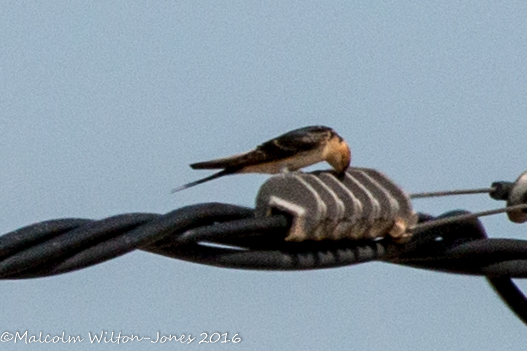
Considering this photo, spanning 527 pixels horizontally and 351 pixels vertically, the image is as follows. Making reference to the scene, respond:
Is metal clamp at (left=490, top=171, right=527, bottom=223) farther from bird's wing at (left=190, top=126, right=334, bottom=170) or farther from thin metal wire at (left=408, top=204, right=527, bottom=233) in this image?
bird's wing at (left=190, top=126, right=334, bottom=170)

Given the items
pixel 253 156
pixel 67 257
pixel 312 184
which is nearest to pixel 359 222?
pixel 312 184

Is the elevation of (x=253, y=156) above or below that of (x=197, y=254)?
above

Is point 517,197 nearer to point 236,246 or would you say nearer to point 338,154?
point 338,154

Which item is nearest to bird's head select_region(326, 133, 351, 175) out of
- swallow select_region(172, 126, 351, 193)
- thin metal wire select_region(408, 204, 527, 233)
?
swallow select_region(172, 126, 351, 193)

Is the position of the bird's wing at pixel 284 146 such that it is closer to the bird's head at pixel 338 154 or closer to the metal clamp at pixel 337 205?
the bird's head at pixel 338 154

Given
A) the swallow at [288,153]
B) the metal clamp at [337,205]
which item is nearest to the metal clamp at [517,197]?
the metal clamp at [337,205]

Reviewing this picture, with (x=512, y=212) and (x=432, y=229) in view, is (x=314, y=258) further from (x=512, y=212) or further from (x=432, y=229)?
(x=512, y=212)

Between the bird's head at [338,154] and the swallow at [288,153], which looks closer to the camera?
the bird's head at [338,154]
